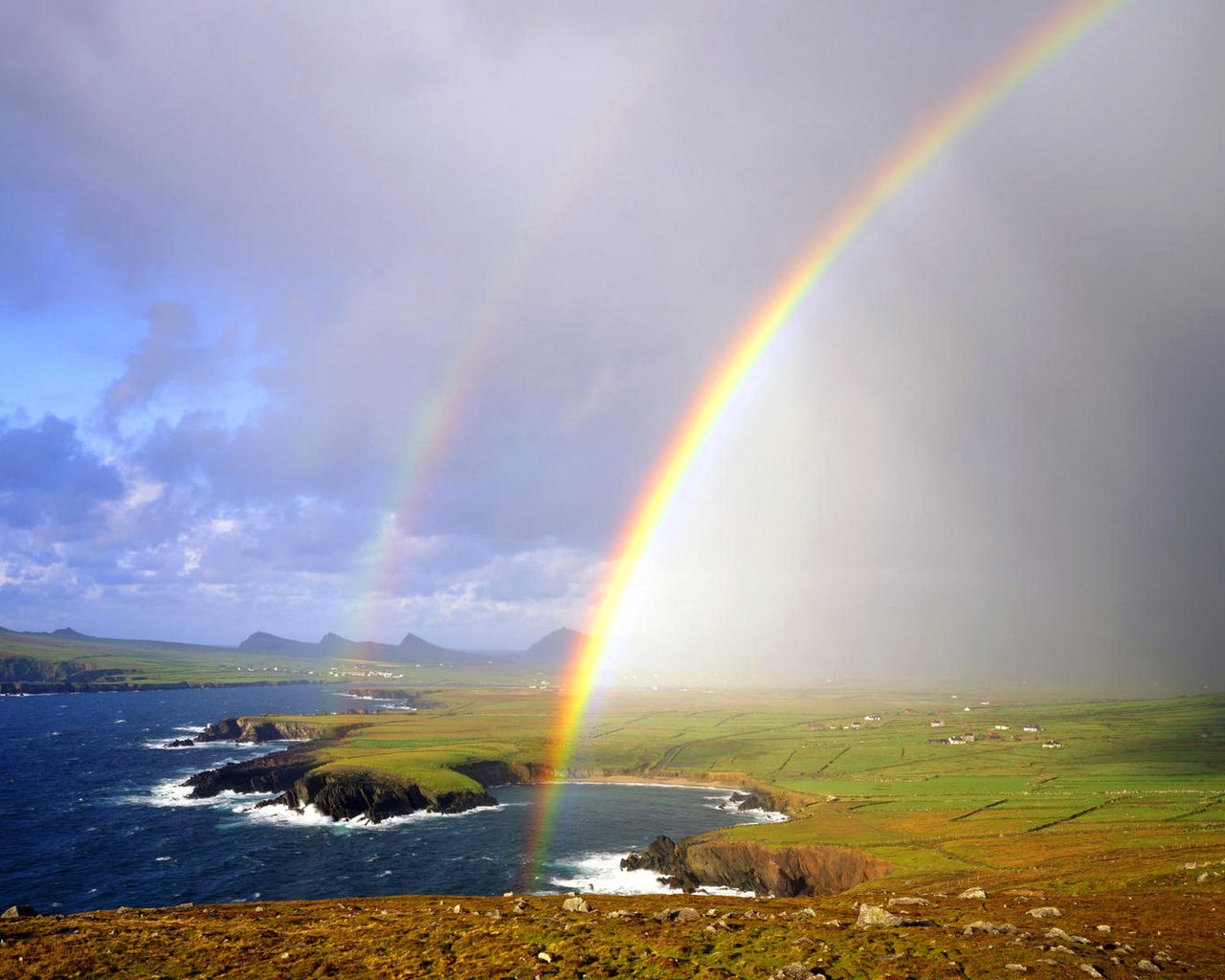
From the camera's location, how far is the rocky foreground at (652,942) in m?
27.6

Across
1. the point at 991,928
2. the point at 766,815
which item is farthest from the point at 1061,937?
the point at 766,815

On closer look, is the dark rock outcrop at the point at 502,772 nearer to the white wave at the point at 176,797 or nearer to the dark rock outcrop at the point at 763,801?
the white wave at the point at 176,797

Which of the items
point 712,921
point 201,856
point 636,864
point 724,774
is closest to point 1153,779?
point 724,774

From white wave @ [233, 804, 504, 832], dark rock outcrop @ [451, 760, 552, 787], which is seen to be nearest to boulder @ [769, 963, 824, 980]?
white wave @ [233, 804, 504, 832]

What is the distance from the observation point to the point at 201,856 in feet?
350

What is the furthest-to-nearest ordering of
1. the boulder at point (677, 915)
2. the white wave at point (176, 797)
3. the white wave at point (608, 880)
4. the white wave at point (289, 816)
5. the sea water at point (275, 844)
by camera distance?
the white wave at point (176, 797), the white wave at point (289, 816), the sea water at point (275, 844), the white wave at point (608, 880), the boulder at point (677, 915)

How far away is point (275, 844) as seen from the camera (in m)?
116

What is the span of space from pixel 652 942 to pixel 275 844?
10819 centimetres

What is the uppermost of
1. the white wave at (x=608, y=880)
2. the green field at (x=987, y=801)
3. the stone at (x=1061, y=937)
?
the stone at (x=1061, y=937)

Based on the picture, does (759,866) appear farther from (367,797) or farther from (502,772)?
(502,772)

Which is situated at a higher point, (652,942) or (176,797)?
(652,942)

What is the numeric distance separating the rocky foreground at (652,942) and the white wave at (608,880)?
53.6 m

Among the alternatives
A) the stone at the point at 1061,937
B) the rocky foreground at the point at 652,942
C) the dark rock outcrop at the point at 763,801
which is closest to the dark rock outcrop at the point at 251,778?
the dark rock outcrop at the point at 763,801

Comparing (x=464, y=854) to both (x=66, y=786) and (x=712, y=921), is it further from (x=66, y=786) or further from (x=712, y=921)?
(x=66, y=786)
